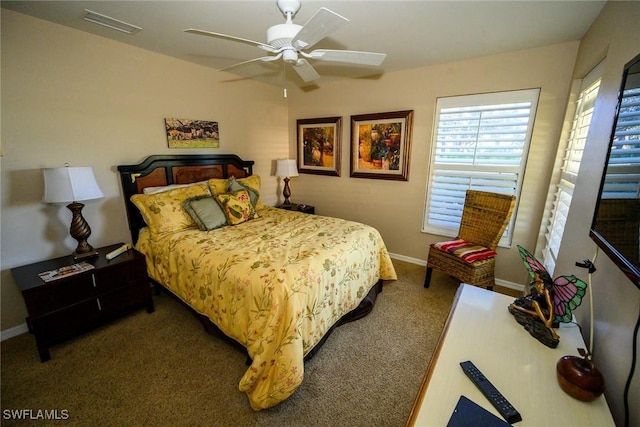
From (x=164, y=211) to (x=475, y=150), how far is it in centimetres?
326

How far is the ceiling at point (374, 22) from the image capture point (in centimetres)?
177

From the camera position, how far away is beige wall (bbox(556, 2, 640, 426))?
0.89 metres

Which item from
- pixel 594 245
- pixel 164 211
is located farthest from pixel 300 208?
pixel 594 245

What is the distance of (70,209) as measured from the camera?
2.10m

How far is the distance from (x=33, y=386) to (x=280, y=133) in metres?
3.67

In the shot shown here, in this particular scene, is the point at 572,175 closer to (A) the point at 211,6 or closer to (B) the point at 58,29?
(A) the point at 211,6

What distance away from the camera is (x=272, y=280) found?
5.19 feet

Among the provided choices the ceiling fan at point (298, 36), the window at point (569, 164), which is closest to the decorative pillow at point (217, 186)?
the ceiling fan at point (298, 36)

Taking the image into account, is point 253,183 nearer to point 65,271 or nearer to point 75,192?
point 75,192

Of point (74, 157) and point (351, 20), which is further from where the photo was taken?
point (74, 157)

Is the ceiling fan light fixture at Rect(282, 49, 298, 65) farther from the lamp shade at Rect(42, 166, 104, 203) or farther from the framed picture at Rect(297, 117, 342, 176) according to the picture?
the framed picture at Rect(297, 117, 342, 176)

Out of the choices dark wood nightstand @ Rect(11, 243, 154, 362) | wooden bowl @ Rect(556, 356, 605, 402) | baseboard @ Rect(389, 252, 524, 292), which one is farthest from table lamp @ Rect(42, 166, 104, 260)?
baseboard @ Rect(389, 252, 524, 292)

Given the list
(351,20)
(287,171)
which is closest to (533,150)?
(351,20)

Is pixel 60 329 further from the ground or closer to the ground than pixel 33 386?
further from the ground
